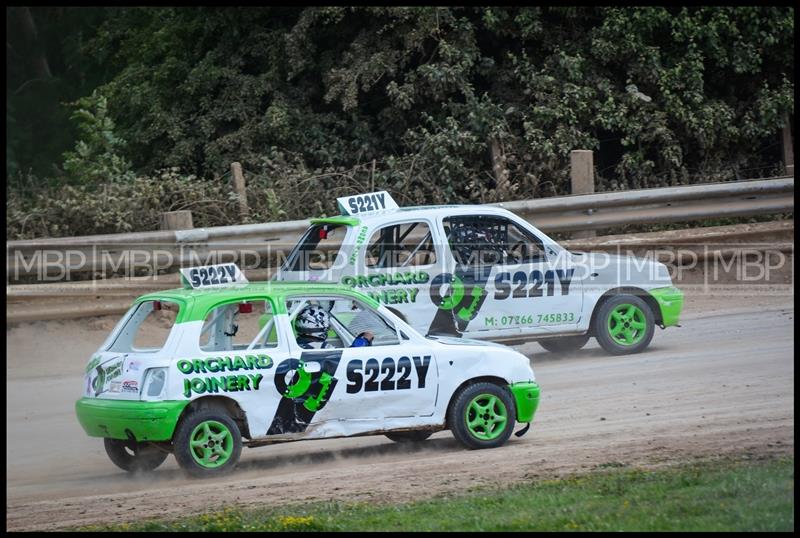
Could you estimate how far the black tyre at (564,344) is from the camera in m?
13.3

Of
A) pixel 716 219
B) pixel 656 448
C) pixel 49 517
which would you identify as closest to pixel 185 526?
pixel 49 517

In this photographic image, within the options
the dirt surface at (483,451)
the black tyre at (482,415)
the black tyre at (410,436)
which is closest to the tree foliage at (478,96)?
the dirt surface at (483,451)

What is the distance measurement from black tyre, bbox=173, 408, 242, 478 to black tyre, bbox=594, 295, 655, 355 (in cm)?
518

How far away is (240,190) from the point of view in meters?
16.5

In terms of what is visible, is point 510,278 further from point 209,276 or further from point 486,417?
point 209,276

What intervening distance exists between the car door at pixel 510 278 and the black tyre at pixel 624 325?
12.2 inches

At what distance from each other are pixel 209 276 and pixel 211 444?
4.87 ft

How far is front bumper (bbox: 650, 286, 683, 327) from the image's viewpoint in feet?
42.1

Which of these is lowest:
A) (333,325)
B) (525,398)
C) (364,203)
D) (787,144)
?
(525,398)

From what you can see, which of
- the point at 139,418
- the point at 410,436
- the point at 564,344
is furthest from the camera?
the point at 564,344

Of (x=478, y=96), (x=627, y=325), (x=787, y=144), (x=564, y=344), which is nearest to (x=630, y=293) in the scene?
(x=627, y=325)

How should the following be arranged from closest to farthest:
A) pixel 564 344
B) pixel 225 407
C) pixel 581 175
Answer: pixel 225 407, pixel 564 344, pixel 581 175

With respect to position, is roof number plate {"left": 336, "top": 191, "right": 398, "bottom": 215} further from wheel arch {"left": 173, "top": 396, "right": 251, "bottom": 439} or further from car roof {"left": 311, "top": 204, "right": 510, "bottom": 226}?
wheel arch {"left": 173, "top": 396, "right": 251, "bottom": 439}

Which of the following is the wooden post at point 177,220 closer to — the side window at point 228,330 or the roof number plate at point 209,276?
the roof number plate at point 209,276
